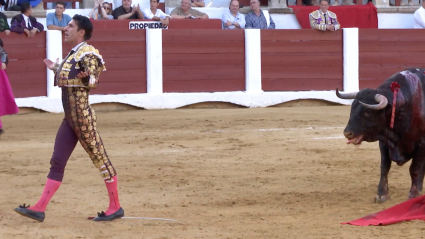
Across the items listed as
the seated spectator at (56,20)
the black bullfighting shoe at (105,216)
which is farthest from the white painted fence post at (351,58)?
the black bullfighting shoe at (105,216)

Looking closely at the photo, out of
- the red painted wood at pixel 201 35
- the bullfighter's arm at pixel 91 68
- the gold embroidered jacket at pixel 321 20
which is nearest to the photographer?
the bullfighter's arm at pixel 91 68

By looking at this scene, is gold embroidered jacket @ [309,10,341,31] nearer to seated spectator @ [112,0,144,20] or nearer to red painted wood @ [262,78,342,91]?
red painted wood @ [262,78,342,91]

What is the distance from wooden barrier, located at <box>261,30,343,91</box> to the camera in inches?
429

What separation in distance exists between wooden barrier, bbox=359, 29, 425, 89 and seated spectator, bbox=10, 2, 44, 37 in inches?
190

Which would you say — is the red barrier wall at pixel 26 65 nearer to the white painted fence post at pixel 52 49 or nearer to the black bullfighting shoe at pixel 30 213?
the white painted fence post at pixel 52 49

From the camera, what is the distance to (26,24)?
966 cm

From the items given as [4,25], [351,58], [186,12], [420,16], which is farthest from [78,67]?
[420,16]

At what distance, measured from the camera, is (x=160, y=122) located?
28.8 feet

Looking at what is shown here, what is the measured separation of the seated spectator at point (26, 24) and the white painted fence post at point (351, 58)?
14.8ft

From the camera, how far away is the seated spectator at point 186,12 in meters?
10.7

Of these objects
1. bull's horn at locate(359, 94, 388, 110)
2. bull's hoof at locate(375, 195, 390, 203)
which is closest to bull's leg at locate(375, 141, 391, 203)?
bull's hoof at locate(375, 195, 390, 203)

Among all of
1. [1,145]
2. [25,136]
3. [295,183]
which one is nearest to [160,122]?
[25,136]

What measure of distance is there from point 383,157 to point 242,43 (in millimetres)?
6452

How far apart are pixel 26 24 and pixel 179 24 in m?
2.21
